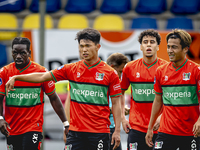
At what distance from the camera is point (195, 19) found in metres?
12.4

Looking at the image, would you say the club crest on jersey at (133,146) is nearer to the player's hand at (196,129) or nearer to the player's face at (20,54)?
the player's hand at (196,129)

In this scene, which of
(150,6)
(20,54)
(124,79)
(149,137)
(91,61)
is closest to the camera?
(91,61)

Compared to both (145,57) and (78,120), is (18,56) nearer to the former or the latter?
(78,120)

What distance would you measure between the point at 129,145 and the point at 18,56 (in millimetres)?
2158

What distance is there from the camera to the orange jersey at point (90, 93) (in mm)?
4309

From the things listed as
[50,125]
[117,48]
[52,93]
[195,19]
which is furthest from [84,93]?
[195,19]

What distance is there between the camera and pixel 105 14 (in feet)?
40.6

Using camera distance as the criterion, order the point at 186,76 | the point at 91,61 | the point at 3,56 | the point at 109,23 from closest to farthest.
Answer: the point at 186,76, the point at 91,61, the point at 3,56, the point at 109,23

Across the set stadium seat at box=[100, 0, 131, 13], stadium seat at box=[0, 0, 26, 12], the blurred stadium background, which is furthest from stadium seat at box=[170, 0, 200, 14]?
stadium seat at box=[0, 0, 26, 12]

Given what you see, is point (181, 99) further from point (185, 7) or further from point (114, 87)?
point (185, 7)

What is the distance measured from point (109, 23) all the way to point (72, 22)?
4.27ft

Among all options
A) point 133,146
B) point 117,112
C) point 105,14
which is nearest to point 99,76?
point 117,112

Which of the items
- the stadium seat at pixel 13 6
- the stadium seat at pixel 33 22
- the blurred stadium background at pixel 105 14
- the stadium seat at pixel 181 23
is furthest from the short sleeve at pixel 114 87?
the stadium seat at pixel 13 6

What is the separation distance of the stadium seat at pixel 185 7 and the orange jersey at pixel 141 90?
781 cm
